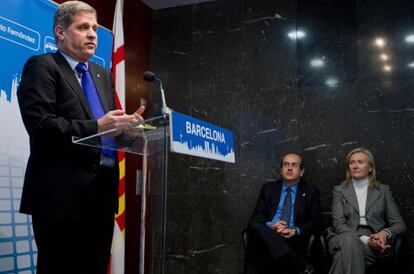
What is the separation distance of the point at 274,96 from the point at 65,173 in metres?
3.35

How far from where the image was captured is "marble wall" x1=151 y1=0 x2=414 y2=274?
4242 mm

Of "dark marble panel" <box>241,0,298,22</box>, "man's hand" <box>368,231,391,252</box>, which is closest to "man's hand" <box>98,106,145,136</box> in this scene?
"man's hand" <box>368,231,391,252</box>

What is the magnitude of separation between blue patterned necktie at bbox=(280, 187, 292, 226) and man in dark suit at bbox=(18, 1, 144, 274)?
2610 mm

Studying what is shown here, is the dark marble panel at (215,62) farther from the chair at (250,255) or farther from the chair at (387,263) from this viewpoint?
the chair at (387,263)

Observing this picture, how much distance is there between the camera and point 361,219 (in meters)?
3.80

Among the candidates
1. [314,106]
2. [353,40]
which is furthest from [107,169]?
[353,40]

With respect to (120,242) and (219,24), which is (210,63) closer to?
(219,24)

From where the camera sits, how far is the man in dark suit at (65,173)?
5.09 ft

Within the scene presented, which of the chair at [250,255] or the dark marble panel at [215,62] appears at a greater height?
the dark marble panel at [215,62]

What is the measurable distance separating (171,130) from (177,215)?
3305mm

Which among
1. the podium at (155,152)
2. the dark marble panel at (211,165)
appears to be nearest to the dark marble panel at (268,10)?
the dark marble panel at (211,165)

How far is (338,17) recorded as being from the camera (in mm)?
4500

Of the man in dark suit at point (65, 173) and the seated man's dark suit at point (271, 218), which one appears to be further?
the seated man's dark suit at point (271, 218)

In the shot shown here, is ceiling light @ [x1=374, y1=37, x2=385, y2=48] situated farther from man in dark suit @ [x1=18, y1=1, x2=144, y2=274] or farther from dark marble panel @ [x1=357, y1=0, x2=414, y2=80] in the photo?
man in dark suit @ [x1=18, y1=1, x2=144, y2=274]
